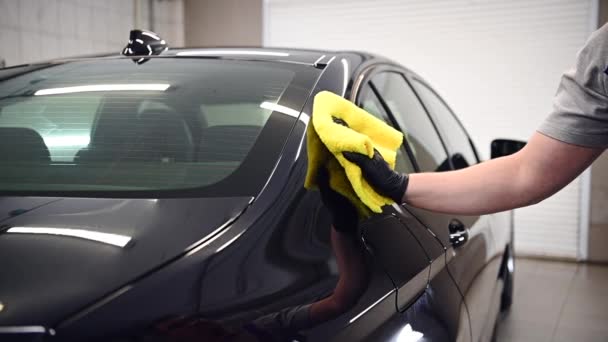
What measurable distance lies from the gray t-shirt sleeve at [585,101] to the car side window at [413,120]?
59 centimetres

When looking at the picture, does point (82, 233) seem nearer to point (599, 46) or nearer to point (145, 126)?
point (145, 126)

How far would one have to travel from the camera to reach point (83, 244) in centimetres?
84

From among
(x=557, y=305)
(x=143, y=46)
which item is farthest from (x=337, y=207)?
(x=557, y=305)

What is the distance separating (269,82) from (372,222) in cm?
38

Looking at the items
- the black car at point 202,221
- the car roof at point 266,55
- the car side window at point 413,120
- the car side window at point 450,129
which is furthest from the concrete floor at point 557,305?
the car roof at point 266,55

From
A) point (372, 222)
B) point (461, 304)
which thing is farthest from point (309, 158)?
point (461, 304)

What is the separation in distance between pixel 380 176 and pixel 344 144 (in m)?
0.10

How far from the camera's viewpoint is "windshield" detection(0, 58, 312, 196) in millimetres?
1090

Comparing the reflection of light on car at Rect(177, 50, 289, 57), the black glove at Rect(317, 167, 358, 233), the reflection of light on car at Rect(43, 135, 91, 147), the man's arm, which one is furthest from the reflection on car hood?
the reflection of light on car at Rect(177, 50, 289, 57)

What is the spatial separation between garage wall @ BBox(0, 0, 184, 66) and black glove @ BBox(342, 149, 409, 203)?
3704 millimetres

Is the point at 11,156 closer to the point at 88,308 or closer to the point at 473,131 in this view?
the point at 88,308

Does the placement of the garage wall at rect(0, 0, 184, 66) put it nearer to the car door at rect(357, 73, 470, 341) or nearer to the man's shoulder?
the car door at rect(357, 73, 470, 341)

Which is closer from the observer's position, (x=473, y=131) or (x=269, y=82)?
(x=269, y=82)

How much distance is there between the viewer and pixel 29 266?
2.57 ft
